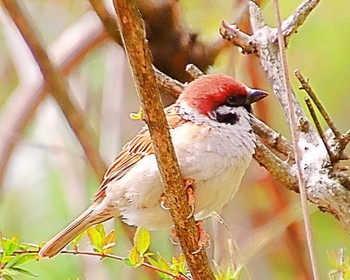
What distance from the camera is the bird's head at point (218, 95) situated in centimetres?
164

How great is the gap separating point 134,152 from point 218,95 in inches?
8.1

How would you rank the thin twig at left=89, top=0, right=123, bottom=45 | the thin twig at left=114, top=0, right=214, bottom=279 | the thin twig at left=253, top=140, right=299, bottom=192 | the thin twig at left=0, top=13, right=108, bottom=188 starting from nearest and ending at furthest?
the thin twig at left=114, top=0, right=214, bottom=279
the thin twig at left=253, top=140, right=299, bottom=192
the thin twig at left=89, top=0, right=123, bottom=45
the thin twig at left=0, top=13, right=108, bottom=188

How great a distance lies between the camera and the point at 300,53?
9.52 ft

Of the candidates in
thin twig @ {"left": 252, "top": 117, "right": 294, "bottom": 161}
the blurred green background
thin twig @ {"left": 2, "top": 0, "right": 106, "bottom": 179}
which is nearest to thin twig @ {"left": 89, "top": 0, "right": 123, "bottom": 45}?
thin twig @ {"left": 2, "top": 0, "right": 106, "bottom": 179}

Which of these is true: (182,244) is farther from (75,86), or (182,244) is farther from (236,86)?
(75,86)

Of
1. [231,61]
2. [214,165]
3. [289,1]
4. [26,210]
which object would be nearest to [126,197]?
[214,165]

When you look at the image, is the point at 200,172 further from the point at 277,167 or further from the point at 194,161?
the point at 277,167

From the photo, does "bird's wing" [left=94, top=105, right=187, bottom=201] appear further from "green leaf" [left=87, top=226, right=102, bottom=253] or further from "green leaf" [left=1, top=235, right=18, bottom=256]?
"green leaf" [left=1, top=235, right=18, bottom=256]

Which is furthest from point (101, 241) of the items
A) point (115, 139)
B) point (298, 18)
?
point (115, 139)

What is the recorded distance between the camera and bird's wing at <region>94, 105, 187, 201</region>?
1617 millimetres

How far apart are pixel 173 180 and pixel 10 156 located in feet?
3.97

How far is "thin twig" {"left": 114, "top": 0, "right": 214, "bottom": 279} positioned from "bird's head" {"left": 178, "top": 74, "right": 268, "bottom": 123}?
1.38 ft

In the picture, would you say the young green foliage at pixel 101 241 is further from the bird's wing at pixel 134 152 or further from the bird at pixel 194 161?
the bird's wing at pixel 134 152

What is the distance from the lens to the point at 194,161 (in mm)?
1518
